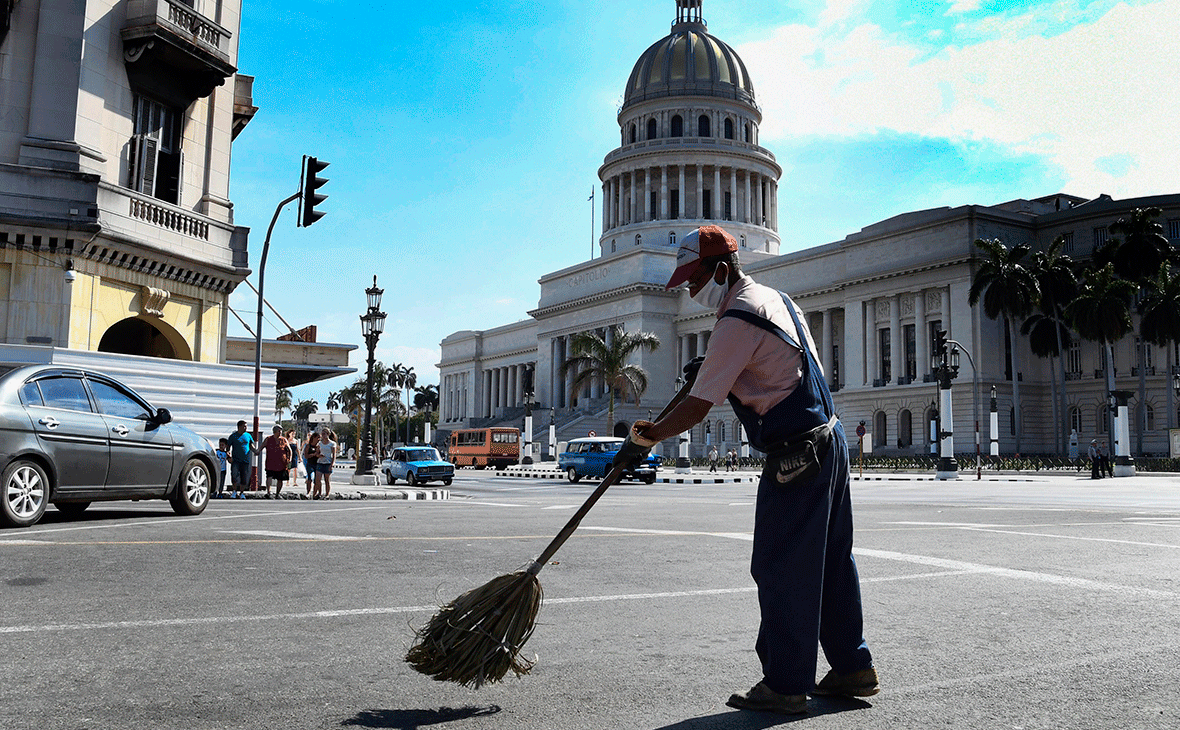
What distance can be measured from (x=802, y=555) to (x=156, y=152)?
21.8m

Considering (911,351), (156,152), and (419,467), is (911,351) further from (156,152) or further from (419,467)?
(156,152)

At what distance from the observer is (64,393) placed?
1038cm

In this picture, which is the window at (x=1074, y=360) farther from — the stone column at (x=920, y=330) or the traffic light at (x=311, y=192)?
the traffic light at (x=311, y=192)

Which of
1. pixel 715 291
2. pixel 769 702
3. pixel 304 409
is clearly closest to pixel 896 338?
pixel 715 291

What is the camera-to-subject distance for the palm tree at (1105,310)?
51.2 m

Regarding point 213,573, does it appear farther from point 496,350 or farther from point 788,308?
point 496,350

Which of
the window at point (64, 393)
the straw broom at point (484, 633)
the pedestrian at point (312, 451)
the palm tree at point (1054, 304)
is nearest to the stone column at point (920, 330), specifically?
the palm tree at point (1054, 304)

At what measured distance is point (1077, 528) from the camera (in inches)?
436

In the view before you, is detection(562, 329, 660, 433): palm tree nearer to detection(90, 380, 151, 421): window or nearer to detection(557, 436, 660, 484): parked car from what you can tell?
detection(557, 436, 660, 484): parked car

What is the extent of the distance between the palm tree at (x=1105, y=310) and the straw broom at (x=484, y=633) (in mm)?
53635

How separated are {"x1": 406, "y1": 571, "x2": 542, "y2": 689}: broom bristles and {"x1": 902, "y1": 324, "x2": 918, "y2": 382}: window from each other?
64282mm

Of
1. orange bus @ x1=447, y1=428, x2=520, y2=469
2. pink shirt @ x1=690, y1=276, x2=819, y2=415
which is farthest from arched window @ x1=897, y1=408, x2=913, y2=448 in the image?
pink shirt @ x1=690, y1=276, x2=819, y2=415

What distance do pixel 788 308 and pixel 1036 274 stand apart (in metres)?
58.6

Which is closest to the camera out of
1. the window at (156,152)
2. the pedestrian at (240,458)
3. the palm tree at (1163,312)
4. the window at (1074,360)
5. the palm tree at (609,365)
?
the pedestrian at (240,458)
